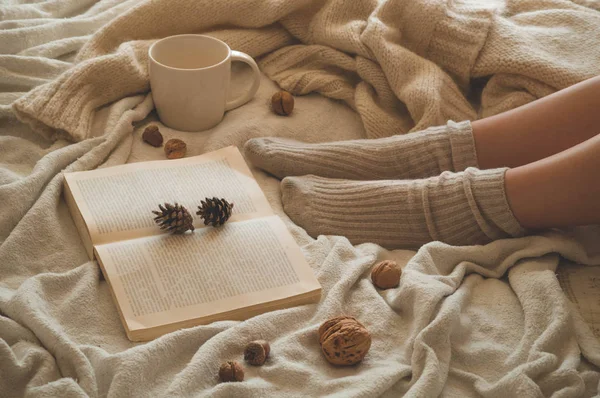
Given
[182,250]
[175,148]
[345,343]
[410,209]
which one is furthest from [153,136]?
[345,343]

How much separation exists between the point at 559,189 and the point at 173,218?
494 mm

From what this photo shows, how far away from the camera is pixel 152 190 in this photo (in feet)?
3.48

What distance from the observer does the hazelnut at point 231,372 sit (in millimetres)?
806

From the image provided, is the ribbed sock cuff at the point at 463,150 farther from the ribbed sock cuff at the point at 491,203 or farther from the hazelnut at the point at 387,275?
the hazelnut at the point at 387,275

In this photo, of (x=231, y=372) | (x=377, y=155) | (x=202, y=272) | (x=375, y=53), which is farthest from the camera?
(x=375, y=53)

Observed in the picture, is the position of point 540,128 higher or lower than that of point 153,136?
higher

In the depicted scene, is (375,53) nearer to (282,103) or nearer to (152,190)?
(282,103)

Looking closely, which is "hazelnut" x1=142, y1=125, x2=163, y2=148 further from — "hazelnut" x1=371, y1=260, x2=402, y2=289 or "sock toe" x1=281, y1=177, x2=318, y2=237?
"hazelnut" x1=371, y1=260, x2=402, y2=289

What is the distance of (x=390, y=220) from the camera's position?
1.07 metres

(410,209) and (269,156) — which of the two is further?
(269,156)

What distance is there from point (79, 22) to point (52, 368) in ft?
2.54

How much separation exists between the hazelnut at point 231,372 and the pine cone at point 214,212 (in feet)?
0.82

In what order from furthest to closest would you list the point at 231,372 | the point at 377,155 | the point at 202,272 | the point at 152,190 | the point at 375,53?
the point at 375,53 < the point at 377,155 < the point at 152,190 < the point at 202,272 < the point at 231,372

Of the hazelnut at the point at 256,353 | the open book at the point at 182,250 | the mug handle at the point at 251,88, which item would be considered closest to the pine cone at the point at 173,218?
the open book at the point at 182,250
